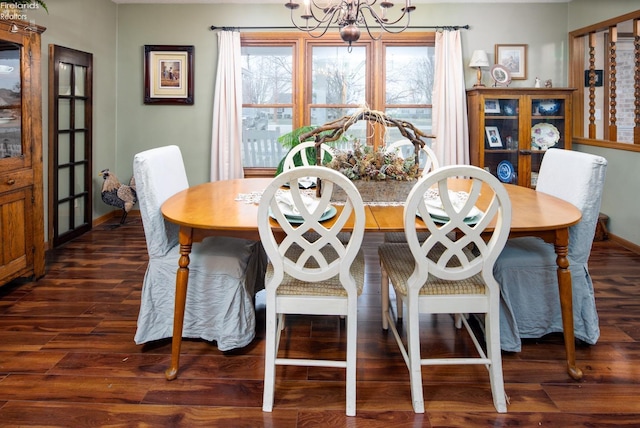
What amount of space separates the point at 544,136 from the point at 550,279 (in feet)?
11.1

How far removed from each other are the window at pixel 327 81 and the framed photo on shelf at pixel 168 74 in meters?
0.61

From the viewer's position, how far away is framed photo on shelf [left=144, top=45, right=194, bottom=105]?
570cm

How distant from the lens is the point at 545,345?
256 cm

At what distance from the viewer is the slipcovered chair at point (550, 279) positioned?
2.41 m

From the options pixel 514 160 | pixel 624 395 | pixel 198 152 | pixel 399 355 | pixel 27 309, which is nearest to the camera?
Answer: pixel 624 395

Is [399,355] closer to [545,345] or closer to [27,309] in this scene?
[545,345]

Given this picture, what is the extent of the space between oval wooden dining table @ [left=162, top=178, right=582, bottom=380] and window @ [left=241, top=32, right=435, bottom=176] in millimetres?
3358

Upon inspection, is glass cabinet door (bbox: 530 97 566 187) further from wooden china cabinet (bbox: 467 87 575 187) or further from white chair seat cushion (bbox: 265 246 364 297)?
white chair seat cushion (bbox: 265 246 364 297)

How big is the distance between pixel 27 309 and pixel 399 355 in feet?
6.90

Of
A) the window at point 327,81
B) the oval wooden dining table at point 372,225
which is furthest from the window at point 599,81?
the oval wooden dining table at point 372,225

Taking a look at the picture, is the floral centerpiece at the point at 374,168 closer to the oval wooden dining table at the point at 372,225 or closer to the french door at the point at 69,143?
the oval wooden dining table at the point at 372,225

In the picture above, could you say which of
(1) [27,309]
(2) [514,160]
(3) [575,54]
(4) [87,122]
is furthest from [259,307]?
(3) [575,54]

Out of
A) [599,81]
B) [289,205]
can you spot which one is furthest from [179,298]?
[599,81]

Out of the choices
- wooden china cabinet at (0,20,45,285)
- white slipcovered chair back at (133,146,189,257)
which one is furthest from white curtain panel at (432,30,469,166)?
wooden china cabinet at (0,20,45,285)
